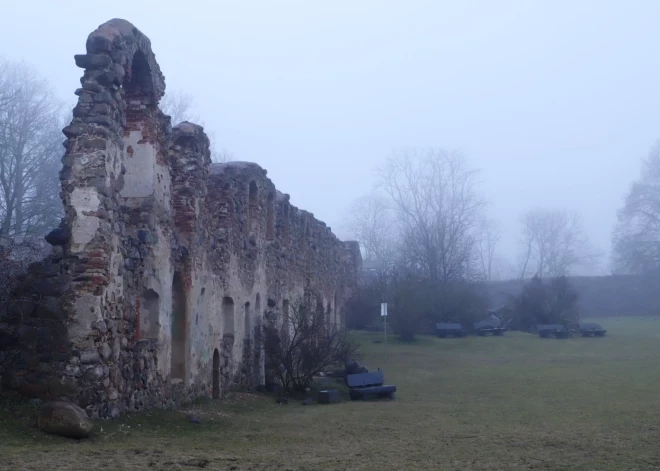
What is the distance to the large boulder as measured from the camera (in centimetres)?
814

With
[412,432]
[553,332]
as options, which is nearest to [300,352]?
[412,432]

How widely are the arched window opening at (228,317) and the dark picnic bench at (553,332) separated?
21.0m

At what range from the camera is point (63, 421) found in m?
8.15

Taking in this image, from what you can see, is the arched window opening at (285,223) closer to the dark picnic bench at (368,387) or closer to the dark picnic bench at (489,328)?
the dark picnic bench at (368,387)

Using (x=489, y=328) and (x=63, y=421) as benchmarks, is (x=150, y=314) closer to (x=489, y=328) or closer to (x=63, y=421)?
(x=63, y=421)

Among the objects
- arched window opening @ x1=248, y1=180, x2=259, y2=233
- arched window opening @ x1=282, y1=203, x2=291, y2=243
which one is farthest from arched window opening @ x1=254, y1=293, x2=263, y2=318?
arched window opening @ x1=282, y1=203, x2=291, y2=243

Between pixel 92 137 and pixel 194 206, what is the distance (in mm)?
3587

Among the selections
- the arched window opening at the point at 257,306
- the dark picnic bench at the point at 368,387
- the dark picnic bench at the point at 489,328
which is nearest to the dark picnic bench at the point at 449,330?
the dark picnic bench at the point at 489,328

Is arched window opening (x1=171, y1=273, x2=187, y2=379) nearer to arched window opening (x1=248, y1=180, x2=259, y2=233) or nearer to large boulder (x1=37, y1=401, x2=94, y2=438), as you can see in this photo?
large boulder (x1=37, y1=401, x2=94, y2=438)

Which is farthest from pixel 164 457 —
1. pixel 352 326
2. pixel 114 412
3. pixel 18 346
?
pixel 352 326

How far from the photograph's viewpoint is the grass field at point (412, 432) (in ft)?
25.9

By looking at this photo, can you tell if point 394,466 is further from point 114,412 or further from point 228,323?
point 228,323

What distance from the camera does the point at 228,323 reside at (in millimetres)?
15750

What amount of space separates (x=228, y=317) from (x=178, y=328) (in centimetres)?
306
